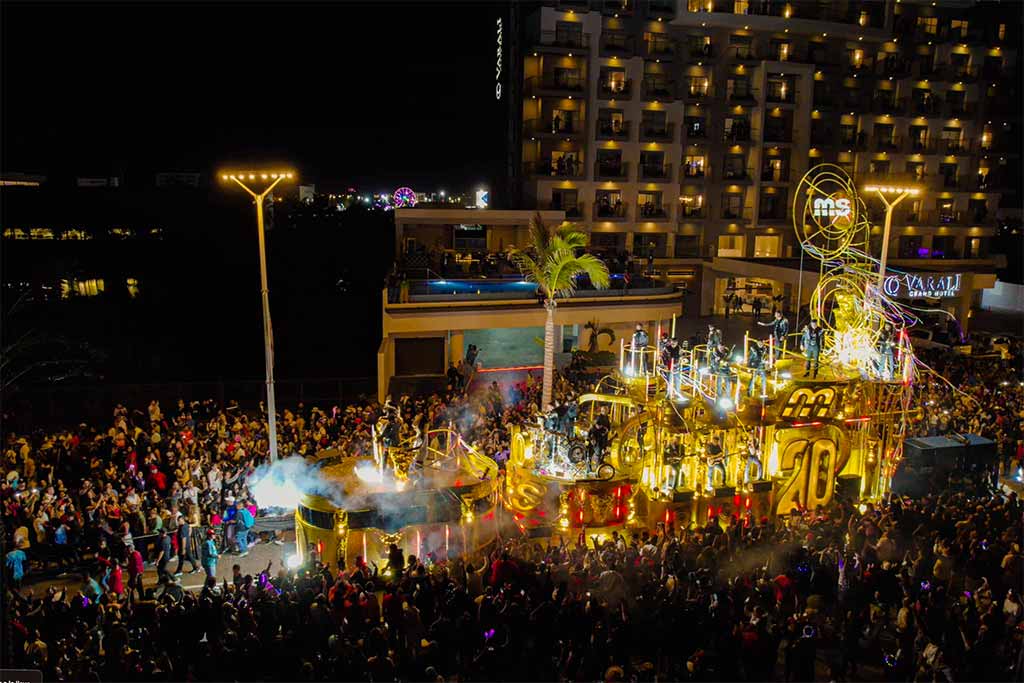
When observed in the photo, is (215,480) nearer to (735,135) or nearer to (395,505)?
(395,505)

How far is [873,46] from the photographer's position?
5431cm

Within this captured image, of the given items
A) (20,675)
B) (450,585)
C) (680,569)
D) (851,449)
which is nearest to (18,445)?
(20,675)

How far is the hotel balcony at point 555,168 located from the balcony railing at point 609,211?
7.23 feet

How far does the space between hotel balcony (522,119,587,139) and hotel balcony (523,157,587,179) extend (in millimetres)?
1524

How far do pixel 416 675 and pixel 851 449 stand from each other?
1278 cm

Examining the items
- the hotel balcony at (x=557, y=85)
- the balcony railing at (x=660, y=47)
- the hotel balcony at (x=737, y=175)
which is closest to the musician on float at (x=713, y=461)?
the hotel balcony at (x=557, y=85)

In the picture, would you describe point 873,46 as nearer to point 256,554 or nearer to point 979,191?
point 979,191

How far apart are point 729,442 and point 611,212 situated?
33610mm

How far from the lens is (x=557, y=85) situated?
47.6m

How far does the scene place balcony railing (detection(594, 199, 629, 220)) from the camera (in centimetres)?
4928

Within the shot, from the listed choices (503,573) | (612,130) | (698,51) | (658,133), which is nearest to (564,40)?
(612,130)

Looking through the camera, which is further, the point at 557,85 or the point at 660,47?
the point at 660,47

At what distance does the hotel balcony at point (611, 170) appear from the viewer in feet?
161

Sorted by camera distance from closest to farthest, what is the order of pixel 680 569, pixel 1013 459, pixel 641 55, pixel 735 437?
pixel 680 569 → pixel 735 437 → pixel 1013 459 → pixel 641 55
